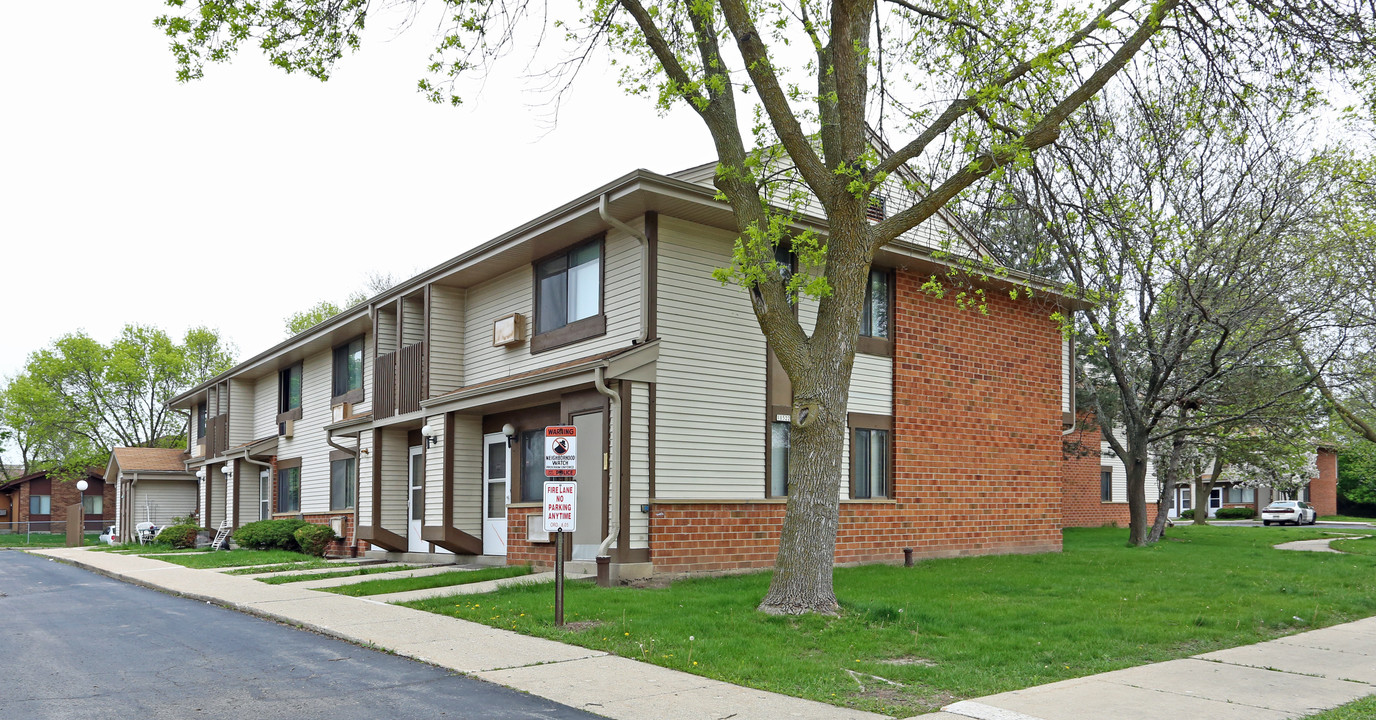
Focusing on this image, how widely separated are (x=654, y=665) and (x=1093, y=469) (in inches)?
1301

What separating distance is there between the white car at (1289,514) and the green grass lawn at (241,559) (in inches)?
1661

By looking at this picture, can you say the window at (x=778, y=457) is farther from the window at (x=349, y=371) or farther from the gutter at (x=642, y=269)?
the window at (x=349, y=371)

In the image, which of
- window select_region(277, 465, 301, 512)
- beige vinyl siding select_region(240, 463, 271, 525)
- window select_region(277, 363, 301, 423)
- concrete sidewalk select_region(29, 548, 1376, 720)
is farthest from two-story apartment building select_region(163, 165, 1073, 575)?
beige vinyl siding select_region(240, 463, 271, 525)

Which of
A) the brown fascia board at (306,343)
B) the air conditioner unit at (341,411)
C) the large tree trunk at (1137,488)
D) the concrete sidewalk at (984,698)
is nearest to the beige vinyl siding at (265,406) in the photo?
the brown fascia board at (306,343)

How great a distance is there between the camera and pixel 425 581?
15398mm

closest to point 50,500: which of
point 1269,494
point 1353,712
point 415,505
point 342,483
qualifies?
point 342,483

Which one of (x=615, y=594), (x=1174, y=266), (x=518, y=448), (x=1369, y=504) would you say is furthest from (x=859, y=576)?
(x=1369, y=504)

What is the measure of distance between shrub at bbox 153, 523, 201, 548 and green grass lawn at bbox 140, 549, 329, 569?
17.3ft

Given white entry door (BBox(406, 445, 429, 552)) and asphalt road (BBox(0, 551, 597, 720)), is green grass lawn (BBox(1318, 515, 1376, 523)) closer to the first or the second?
white entry door (BBox(406, 445, 429, 552))

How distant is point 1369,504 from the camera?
195 feet

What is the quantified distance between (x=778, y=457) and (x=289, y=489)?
17.4m

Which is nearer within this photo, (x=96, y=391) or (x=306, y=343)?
(x=306, y=343)

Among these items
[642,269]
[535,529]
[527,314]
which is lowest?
[535,529]

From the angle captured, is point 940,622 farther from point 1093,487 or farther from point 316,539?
point 1093,487
